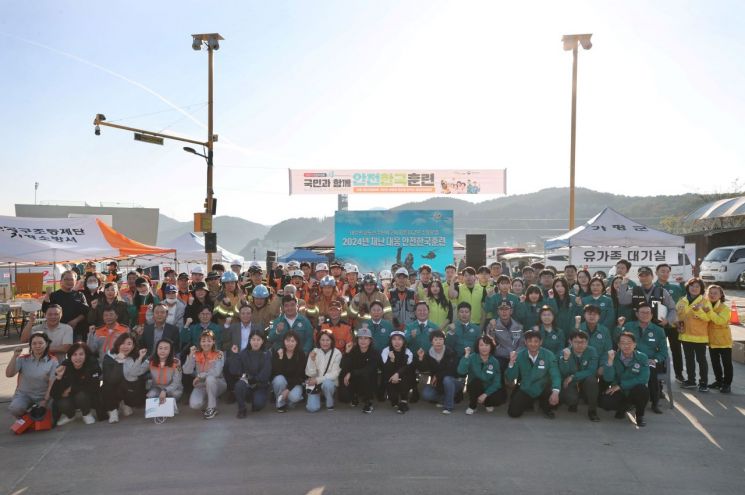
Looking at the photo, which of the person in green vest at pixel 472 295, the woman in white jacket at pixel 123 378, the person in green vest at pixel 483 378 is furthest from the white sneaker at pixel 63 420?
the person in green vest at pixel 472 295

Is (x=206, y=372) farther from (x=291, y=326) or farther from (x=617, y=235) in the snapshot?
(x=617, y=235)

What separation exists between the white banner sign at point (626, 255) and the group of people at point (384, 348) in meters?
6.47

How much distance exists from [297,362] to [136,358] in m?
1.99

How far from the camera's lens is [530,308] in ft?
24.6

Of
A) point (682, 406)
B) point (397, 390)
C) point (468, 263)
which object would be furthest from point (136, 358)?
point (468, 263)

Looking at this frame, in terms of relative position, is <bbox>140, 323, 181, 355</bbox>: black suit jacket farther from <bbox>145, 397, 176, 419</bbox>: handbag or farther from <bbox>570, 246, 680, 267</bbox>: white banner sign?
<bbox>570, 246, 680, 267</bbox>: white banner sign

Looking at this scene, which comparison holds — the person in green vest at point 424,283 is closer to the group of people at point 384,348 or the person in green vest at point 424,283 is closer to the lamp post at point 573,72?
the group of people at point 384,348

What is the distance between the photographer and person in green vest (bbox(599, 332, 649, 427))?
607 cm

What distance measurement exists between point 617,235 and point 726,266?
45.3 ft

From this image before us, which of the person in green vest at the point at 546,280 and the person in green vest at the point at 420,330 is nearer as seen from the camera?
the person in green vest at the point at 420,330

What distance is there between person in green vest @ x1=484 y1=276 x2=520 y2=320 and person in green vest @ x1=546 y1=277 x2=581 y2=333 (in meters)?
0.52

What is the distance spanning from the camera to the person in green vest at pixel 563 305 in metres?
7.52

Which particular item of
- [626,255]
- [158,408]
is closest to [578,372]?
[158,408]

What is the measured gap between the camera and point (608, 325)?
286 inches
